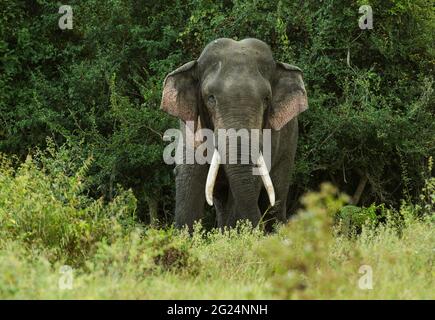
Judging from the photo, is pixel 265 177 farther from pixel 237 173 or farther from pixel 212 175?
pixel 212 175

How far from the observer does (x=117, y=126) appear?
53.7 feet

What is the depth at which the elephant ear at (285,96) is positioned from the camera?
11.9 m

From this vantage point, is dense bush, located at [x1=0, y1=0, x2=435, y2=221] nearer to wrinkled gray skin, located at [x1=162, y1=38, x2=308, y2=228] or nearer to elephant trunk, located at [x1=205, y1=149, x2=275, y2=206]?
wrinkled gray skin, located at [x1=162, y1=38, x2=308, y2=228]

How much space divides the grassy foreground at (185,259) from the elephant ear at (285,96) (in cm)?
223

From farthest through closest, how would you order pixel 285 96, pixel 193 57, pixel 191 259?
pixel 193 57
pixel 285 96
pixel 191 259

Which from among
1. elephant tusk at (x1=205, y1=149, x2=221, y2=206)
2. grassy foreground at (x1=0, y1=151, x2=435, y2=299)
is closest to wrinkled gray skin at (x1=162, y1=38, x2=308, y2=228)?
elephant tusk at (x1=205, y1=149, x2=221, y2=206)

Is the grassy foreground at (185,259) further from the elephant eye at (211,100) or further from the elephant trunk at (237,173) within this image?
the elephant eye at (211,100)

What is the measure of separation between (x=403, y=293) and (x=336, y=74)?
8.84m

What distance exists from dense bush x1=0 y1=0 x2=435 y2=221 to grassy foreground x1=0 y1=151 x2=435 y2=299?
5294 mm

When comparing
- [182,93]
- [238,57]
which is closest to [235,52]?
[238,57]

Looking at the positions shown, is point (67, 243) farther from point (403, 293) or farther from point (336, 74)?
point (336, 74)

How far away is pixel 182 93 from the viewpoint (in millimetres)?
11820

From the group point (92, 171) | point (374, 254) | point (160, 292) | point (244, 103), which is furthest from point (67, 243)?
point (92, 171)

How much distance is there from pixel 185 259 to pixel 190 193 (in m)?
3.53
